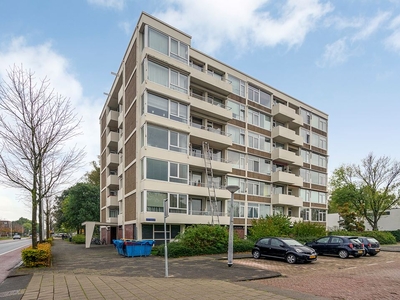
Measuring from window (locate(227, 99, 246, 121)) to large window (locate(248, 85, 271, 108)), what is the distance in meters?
1.99

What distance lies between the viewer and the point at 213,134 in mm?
28016

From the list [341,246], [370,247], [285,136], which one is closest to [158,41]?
[285,136]

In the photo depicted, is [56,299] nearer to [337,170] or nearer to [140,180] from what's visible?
[140,180]

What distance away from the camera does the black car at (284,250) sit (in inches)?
659

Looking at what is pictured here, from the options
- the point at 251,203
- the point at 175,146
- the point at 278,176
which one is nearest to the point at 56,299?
the point at 175,146

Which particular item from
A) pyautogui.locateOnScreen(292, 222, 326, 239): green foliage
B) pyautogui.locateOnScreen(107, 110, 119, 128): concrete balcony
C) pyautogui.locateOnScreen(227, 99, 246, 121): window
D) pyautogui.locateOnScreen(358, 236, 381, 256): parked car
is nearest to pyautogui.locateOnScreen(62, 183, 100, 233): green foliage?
pyautogui.locateOnScreen(107, 110, 119, 128): concrete balcony

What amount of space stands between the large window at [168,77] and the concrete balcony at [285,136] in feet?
44.5

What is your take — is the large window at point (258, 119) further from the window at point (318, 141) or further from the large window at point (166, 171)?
the large window at point (166, 171)

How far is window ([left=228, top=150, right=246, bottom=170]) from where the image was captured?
102 feet

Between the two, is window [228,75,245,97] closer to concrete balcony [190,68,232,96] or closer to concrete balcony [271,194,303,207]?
concrete balcony [190,68,232,96]

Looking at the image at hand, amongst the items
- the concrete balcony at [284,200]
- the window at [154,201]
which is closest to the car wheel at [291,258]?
the window at [154,201]

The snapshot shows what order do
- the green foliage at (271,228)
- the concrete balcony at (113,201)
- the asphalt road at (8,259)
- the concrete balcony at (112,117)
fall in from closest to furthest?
the asphalt road at (8,259)
the green foliage at (271,228)
the concrete balcony at (113,201)
the concrete balcony at (112,117)

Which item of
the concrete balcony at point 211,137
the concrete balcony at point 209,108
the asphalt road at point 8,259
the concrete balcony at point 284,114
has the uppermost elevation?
the concrete balcony at point 284,114

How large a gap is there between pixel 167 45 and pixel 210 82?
17.7 feet
